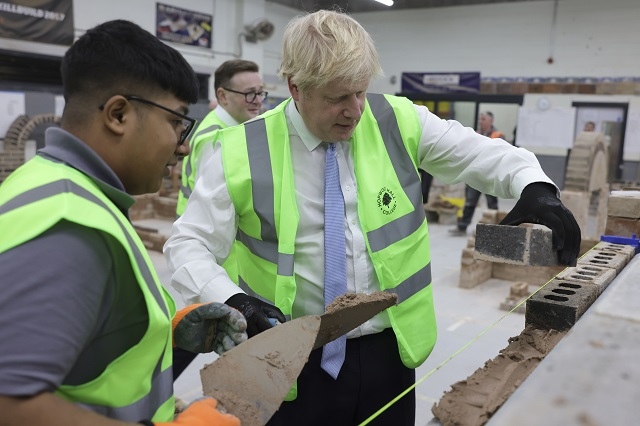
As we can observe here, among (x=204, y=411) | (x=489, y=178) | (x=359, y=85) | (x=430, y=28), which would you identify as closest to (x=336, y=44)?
(x=359, y=85)

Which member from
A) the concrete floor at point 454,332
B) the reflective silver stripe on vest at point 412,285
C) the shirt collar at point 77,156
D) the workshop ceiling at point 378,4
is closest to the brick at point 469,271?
the concrete floor at point 454,332

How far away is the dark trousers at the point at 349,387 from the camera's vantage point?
1792mm

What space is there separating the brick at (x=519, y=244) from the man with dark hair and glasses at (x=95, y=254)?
96 cm

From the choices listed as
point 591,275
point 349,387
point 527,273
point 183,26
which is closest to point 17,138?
point 183,26

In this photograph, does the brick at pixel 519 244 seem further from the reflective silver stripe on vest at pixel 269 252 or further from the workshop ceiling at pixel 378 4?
the workshop ceiling at pixel 378 4

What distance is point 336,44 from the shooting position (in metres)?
1.62

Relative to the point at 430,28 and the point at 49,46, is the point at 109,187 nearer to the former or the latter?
the point at 49,46

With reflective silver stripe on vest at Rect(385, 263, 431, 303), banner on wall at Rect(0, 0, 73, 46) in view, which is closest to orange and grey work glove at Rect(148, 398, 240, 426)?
reflective silver stripe on vest at Rect(385, 263, 431, 303)

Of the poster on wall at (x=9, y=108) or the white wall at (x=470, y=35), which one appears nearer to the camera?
the poster on wall at (x=9, y=108)

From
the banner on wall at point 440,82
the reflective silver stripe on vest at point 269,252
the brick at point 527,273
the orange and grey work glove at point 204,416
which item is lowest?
the brick at point 527,273

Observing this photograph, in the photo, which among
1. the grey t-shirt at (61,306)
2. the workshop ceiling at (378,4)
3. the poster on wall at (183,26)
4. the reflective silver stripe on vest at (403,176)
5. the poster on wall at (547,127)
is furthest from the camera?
the workshop ceiling at (378,4)

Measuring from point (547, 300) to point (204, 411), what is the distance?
1095 mm

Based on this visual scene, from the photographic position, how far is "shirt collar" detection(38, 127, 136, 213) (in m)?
0.99

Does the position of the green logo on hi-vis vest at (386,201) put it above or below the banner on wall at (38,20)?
below
